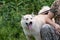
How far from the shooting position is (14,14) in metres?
12.5

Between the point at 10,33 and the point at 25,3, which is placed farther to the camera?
the point at 25,3

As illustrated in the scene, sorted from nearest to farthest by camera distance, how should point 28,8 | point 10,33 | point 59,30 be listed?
point 59,30, point 10,33, point 28,8

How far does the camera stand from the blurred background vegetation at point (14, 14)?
39.0 feet

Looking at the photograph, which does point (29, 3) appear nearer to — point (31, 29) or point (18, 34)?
point (18, 34)

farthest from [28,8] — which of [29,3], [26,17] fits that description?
[26,17]

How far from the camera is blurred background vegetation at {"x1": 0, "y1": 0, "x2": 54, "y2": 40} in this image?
11.9m

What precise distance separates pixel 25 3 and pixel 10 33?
187cm

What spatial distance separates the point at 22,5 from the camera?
1339 centimetres

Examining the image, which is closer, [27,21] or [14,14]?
[27,21]

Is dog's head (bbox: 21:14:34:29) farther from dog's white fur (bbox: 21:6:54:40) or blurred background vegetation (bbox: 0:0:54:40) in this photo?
blurred background vegetation (bbox: 0:0:54:40)

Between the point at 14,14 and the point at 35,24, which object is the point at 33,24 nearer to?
the point at 35,24

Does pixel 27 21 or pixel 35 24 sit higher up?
pixel 27 21

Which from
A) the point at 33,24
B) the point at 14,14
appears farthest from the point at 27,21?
the point at 14,14

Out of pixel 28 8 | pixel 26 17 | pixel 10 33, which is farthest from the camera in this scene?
pixel 28 8
